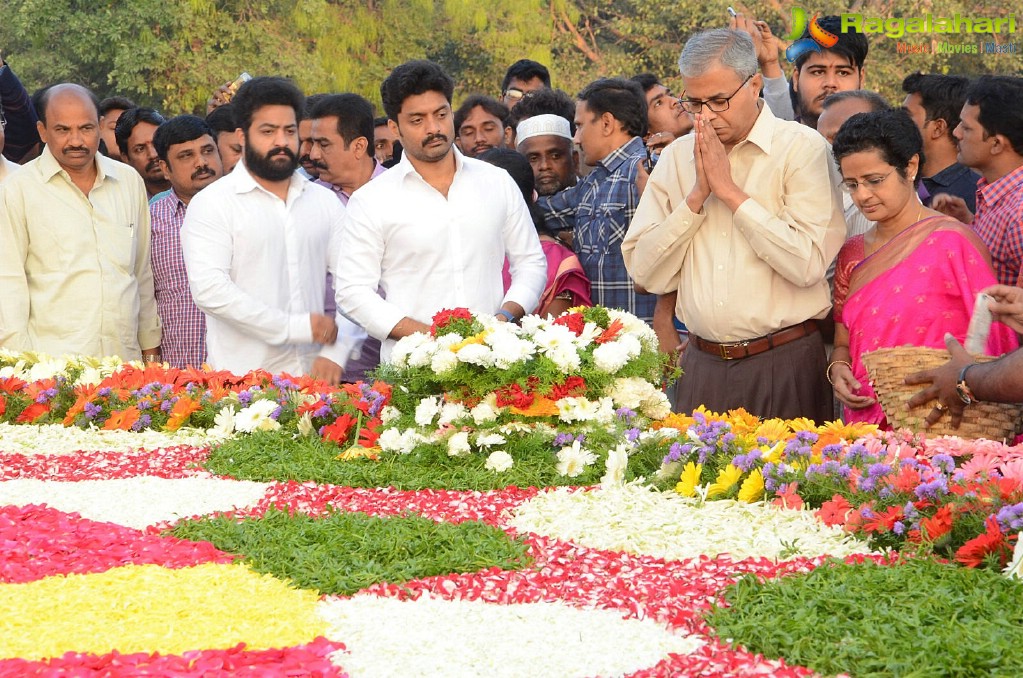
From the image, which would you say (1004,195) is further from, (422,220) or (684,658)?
(684,658)

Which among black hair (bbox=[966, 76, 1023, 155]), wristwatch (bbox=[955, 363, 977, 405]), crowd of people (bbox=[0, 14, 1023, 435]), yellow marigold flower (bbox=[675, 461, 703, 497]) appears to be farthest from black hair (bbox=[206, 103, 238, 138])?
wristwatch (bbox=[955, 363, 977, 405])

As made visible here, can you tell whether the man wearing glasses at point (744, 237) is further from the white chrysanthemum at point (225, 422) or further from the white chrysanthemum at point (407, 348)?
the white chrysanthemum at point (225, 422)

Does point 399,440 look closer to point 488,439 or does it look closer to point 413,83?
point 488,439

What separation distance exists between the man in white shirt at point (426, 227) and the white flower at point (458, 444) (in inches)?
51.3

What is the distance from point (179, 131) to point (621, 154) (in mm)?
2714

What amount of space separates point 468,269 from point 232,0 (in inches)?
800

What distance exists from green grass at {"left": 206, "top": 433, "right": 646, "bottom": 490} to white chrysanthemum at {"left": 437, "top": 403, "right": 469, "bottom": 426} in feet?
0.35

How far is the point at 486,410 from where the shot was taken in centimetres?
454

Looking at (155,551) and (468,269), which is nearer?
(155,551)

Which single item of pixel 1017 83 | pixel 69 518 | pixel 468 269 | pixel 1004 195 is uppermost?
pixel 1017 83

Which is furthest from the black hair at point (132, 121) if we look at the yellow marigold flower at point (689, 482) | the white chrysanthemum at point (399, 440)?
the yellow marigold flower at point (689, 482)

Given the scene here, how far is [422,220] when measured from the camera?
19.1ft

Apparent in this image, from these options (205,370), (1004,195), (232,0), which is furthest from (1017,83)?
(232,0)

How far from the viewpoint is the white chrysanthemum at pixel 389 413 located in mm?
4832
